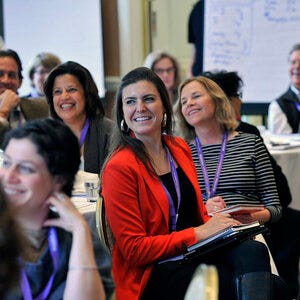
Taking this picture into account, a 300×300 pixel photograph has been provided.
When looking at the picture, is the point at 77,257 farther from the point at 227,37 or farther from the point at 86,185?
the point at 227,37

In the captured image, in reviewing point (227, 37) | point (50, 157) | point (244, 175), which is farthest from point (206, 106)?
point (227, 37)

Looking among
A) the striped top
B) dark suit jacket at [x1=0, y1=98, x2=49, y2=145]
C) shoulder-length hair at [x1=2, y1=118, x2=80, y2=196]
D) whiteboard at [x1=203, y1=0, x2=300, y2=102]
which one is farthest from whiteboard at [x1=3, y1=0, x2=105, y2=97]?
shoulder-length hair at [x1=2, y1=118, x2=80, y2=196]

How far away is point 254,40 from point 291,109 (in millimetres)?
1193

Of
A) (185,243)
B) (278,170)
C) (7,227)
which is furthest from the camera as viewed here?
(278,170)

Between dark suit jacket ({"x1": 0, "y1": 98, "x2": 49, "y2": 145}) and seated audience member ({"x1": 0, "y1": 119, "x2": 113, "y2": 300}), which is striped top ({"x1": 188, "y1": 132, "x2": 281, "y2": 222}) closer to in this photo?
dark suit jacket ({"x1": 0, "y1": 98, "x2": 49, "y2": 145})

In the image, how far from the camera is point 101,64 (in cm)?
612

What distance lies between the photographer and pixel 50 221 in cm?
155

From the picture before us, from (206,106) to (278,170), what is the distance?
531mm

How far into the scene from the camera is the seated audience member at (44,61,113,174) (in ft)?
10.9

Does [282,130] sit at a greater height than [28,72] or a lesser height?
lesser

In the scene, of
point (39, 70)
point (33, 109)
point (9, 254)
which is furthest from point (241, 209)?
point (39, 70)

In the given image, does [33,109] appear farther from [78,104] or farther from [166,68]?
[166,68]

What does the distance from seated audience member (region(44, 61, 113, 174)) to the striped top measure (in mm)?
587

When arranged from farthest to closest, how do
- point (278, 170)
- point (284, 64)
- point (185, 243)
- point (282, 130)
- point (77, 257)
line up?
point (284, 64), point (282, 130), point (278, 170), point (185, 243), point (77, 257)
